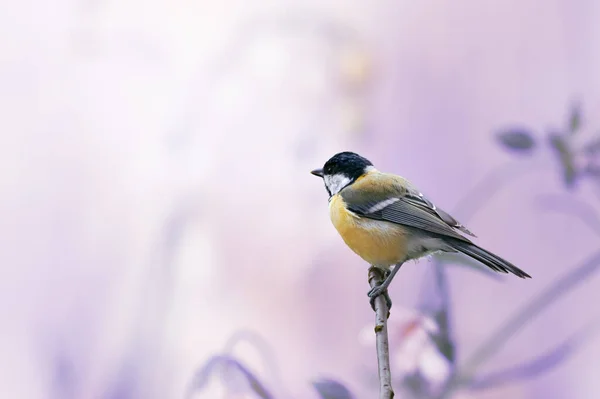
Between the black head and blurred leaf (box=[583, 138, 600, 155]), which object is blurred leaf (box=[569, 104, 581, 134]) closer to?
blurred leaf (box=[583, 138, 600, 155])

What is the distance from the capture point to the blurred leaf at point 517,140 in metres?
0.76

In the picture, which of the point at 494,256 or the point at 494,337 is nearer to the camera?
the point at 494,256

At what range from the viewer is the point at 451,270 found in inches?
43.0

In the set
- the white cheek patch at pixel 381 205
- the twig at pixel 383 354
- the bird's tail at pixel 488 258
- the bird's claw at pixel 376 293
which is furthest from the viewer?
the white cheek patch at pixel 381 205

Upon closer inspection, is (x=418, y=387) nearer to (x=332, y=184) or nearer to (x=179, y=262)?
(x=332, y=184)

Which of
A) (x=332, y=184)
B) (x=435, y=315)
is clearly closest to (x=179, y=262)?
(x=332, y=184)

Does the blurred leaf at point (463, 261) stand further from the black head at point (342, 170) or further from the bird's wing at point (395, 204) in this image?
the black head at point (342, 170)

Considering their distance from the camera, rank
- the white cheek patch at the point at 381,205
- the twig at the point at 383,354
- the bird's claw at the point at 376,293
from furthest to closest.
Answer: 1. the white cheek patch at the point at 381,205
2. the bird's claw at the point at 376,293
3. the twig at the point at 383,354

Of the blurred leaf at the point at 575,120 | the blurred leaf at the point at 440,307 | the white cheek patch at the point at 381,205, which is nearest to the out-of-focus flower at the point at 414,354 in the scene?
the blurred leaf at the point at 440,307

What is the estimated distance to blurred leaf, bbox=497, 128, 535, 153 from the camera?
0.76 metres

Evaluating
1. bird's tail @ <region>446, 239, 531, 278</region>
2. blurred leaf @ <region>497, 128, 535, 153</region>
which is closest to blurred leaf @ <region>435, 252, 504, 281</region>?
bird's tail @ <region>446, 239, 531, 278</region>

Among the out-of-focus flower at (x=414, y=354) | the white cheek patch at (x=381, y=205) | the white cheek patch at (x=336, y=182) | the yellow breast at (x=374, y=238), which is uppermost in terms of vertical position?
the white cheek patch at (x=336, y=182)

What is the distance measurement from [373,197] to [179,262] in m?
0.36

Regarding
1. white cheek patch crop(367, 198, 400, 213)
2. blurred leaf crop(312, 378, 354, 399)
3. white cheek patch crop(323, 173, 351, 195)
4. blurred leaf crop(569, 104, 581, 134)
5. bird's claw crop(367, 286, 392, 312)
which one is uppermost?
white cheek patch crop(323, 173, 351, 195)
